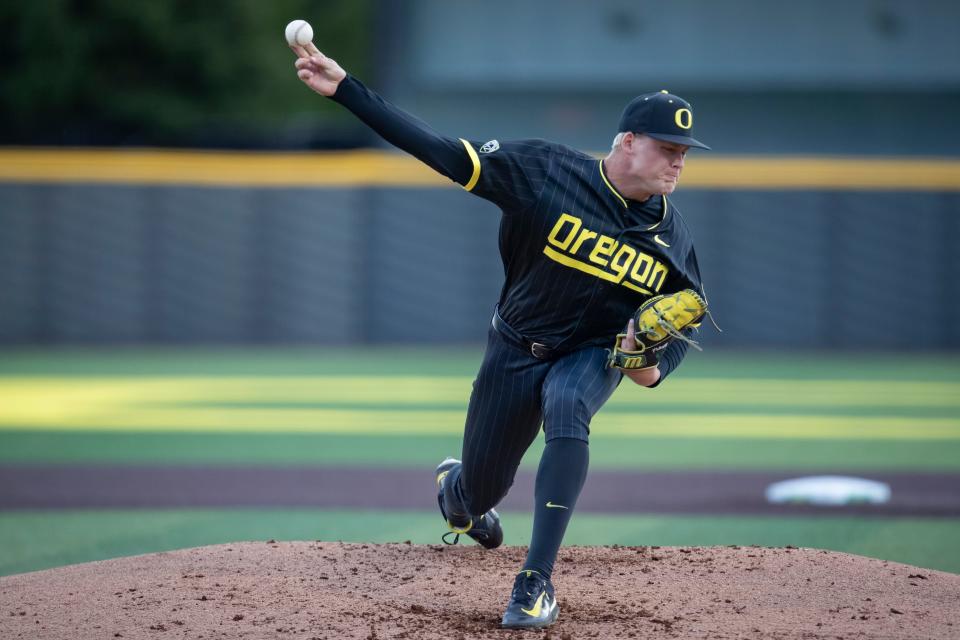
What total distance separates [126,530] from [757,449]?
Answer: 15.6ft

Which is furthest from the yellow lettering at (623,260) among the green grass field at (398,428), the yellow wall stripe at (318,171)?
the yellow wall stripe at (318,171)

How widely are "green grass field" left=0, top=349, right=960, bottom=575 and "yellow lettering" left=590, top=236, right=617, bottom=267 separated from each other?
204 centimetres

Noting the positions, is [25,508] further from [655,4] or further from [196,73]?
[196,73]

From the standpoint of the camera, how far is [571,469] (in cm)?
457

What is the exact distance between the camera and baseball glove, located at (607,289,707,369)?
4.65 metres

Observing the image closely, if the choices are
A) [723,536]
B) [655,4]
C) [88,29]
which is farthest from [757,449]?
[88,29]

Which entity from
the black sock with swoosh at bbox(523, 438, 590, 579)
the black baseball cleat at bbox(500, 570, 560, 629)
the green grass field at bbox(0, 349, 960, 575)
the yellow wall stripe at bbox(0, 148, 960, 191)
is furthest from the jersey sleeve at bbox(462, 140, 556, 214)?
the yellow wall stripe at bbox(0, 148, 960, 191)

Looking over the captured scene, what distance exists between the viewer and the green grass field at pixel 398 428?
259 inches

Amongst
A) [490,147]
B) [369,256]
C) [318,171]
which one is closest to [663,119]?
[490,147]

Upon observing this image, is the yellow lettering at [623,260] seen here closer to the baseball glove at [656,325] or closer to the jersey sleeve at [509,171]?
the baseball glove at [656,325]

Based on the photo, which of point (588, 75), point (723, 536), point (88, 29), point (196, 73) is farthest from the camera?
point (196, 73)

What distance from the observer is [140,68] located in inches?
1254

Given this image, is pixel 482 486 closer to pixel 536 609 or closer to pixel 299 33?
pixel 536 609

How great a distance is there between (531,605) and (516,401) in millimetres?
863
